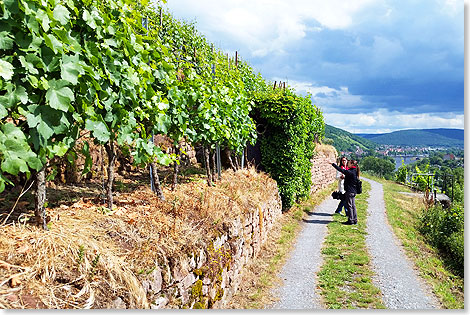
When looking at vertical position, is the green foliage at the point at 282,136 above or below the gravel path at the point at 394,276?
above

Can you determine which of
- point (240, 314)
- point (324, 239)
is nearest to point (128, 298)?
point (240, 314)

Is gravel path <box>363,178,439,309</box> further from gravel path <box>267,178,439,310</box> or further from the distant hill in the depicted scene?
the distant hill

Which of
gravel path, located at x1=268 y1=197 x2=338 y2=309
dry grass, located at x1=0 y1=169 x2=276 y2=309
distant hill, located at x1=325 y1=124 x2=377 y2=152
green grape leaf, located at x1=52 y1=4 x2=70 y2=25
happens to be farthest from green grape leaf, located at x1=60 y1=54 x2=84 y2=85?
distant hill, located at x1=325 y1=124 x2=377 y2=152

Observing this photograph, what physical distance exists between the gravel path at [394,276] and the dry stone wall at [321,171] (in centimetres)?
596

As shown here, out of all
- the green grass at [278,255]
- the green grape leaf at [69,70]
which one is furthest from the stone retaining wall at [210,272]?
the green grape leaf at [69,70]

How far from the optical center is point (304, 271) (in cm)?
562

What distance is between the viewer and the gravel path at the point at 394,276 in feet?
14.9

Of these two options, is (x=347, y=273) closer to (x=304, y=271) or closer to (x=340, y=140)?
(x=304, y=271)

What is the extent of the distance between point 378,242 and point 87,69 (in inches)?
274

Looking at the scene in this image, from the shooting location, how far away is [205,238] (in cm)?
390

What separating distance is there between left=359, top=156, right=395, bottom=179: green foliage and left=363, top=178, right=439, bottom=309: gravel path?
2883 cm

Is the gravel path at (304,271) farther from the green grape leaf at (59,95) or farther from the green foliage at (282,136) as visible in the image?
the green grape leaf at (59,95)

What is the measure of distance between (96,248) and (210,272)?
1561 millimetres

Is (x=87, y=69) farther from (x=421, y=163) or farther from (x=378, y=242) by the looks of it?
(x=421, y=163)
